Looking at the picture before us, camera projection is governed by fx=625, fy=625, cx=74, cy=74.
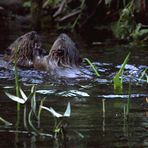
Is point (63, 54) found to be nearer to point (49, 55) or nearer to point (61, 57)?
point (61, 57)

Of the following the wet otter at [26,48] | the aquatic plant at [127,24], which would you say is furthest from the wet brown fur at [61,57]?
the aquatic plant at [127,24]

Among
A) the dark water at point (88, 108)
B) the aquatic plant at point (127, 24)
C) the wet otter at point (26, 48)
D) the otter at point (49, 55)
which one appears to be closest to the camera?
the dark water at point (88, 108)

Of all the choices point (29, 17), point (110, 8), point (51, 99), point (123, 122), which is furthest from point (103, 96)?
point (29, 17)

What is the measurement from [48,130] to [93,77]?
306 centimetres

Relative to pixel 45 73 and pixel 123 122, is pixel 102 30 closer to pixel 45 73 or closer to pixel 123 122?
pixel 45 73

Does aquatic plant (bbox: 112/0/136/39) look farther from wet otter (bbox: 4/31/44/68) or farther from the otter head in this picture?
the otter head

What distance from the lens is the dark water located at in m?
4.21

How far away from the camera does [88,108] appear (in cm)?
545

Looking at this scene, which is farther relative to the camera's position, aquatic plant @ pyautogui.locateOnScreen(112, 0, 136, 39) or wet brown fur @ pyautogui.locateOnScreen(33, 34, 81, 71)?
aquatic plant @ pyautogui.locateOnScreen(112, 0, 136, 39)

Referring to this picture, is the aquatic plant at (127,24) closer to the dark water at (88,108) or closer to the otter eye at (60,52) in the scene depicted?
the dark water at (88,108)

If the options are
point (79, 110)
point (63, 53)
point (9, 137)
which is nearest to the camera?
point (9, 137)

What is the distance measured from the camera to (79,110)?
17.6ft

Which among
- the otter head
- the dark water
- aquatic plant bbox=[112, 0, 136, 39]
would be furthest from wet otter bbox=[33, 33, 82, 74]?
aquatic plant bbox=[112, 0, 136, 39]

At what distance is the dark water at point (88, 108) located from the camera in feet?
13.8
